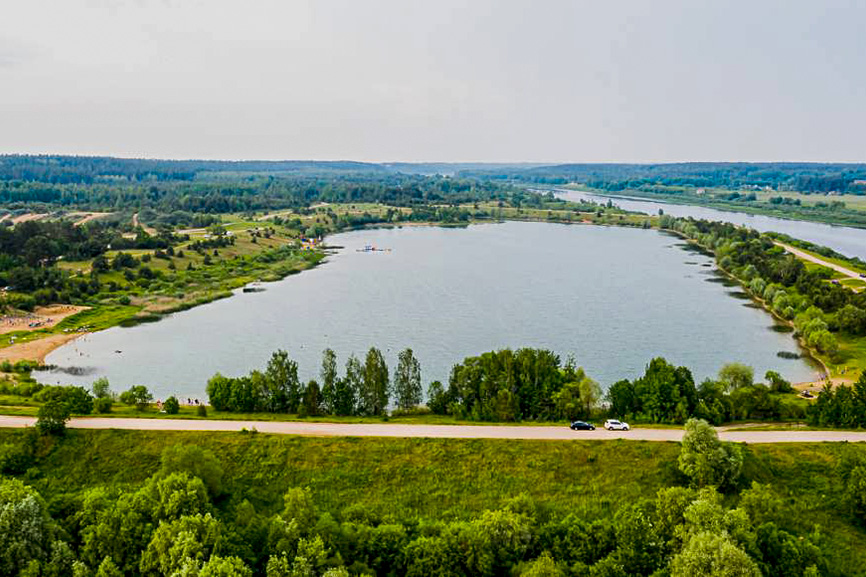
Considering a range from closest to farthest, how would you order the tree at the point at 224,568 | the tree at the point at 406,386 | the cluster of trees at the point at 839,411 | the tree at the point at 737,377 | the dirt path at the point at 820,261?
the tree at the point at 224,568 < the cluster of trees at the point at 839,411 < the tree at the point at 406,386 < the tree at the point at 737,377 < the dirt path at the point at 820,261

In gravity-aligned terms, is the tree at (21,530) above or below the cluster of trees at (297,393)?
above

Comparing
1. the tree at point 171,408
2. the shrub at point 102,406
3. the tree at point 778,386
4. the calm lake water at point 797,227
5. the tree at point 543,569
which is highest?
the tree at point 543,569

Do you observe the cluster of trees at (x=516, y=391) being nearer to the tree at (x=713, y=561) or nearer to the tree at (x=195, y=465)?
the tree at (x=195, y=465)

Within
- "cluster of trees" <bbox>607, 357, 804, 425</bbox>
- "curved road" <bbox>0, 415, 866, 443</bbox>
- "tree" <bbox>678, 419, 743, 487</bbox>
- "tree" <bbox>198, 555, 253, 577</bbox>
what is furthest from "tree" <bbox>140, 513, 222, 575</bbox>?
"cluster of trees" <bbox>607, 357, 804, 425</bbox>

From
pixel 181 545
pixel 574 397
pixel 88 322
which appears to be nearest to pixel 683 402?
pixel 574 397

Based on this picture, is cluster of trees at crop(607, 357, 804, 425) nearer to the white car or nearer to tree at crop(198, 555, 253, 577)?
the white car

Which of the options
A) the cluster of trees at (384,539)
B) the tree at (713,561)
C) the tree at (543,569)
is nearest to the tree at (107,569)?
the cluster of trees at (384,539)

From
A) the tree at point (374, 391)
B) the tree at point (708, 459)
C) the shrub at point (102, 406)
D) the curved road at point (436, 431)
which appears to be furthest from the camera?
the tree at point (374, 391)
